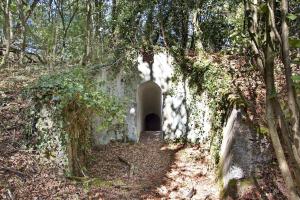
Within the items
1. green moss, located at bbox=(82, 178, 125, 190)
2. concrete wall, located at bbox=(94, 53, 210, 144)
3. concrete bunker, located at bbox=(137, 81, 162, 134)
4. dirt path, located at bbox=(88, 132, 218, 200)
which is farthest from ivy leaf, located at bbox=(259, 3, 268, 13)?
concrete bunker, located at bbox=(137, 81, 162, 134)

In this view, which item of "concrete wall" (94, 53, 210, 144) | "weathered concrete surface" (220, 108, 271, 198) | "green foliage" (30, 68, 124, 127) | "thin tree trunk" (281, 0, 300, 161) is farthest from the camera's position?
"concrete wall" (94, 53, 210, 144)

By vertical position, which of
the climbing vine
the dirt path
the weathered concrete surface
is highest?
the climbing vine

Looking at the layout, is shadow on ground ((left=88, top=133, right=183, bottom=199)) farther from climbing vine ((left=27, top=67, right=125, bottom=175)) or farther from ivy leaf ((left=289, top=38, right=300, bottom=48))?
ivy leaf ((left=289, top=38, right=300, bottom=48))

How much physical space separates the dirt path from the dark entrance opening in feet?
18.5

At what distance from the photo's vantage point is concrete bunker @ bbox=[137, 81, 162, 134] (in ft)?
48.9

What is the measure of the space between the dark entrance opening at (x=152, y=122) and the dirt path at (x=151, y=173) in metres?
5.65

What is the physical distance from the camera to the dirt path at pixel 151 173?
7.85 m

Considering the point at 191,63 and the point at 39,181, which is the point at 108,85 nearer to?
the point at 191,63

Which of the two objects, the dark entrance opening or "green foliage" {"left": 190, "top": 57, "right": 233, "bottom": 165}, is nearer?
"green foliage" {"left": 190, "top": 57, "right": 233, "bottom": 165}

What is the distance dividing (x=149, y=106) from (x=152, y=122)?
64.8 inches

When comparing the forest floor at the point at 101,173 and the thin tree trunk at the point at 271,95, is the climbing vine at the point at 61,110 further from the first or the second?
the thin tree trunk at the point at 271,95

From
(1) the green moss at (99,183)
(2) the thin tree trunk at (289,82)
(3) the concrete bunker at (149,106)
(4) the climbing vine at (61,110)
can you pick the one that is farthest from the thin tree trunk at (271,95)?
(3) the concrete bunker at (149,106)

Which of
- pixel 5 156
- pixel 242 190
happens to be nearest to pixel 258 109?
pixel 242 190

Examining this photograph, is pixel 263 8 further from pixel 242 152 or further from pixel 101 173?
pixel 101 173
